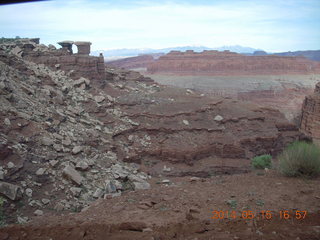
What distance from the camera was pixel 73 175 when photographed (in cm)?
840

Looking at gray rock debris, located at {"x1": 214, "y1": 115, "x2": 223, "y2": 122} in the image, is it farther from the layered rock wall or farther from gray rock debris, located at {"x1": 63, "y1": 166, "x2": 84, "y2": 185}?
gray rock debris, located at {"x1": 63, "y1": 166, "x2": 84, "y2": 185}

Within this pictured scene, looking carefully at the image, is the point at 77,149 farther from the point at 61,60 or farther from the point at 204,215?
the point at 61,60

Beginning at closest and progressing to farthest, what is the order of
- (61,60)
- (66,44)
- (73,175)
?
(73,175)
(61,60)
(66,44)

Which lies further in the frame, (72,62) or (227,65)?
(227,65)

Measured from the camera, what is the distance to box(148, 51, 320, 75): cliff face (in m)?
50.9

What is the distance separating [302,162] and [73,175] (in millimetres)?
5980

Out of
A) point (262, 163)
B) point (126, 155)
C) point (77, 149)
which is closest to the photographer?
point (77, 149)

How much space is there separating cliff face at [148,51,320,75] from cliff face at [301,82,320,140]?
97.9ft

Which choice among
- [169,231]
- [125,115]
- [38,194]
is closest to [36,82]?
[125,115]

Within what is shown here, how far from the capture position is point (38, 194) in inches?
292

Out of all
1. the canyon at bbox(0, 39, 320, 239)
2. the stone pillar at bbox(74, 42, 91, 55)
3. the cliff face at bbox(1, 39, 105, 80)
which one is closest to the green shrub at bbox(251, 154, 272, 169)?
the canyon at bbox(0, 39, 320, 239)

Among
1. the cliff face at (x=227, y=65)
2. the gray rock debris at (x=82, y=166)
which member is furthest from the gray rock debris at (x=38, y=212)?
the cliff face at (x=227, y=65)

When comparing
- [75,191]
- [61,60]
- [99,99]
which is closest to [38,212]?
[75,191]

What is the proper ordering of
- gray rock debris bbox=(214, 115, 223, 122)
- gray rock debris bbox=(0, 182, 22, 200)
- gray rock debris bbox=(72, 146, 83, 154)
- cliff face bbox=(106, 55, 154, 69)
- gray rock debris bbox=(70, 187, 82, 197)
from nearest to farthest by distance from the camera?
gray rock debris bbox=(0, 182, 22, 200) < gray rock debris bbox=(70, 187, 82, 197) < gray rock debris bbox=(72, 146, 83, 154) < gray rock debris bbox=(214, 115, 223, 122) < cliff face bbox=(106, 55, 154, 69)
